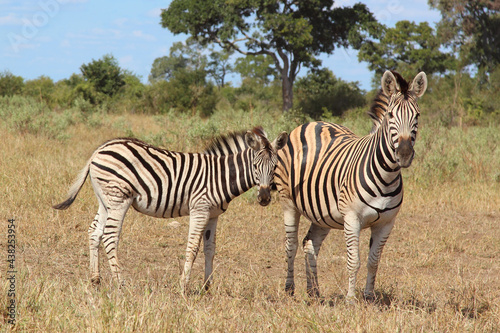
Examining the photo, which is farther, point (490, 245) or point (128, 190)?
point (490, 245)

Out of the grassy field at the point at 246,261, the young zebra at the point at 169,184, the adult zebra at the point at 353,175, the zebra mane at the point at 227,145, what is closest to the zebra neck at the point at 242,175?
the young zebra at the point at 169,184

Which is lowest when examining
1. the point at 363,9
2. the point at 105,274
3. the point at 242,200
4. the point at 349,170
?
the point at 105,274

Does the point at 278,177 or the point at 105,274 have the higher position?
the point at 278,177

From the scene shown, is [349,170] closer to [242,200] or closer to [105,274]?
[105,274]

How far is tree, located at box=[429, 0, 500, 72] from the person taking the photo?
3319cm

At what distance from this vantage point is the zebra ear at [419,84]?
439cm

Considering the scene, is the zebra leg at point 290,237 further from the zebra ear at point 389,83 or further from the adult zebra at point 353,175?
the zebra ear at point 389,83

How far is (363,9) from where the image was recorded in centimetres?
2867

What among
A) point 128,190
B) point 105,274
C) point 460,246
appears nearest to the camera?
point 128,190

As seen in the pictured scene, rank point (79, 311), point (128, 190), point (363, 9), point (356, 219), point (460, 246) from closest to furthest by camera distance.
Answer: point (79, 311) < point (356, 219) < point (128, 190) < point (460, 246) < point (363, 9)

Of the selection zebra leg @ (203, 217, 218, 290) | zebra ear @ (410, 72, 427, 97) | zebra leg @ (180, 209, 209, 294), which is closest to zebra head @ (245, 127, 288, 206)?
zebra leg @ (180, 209, 209, 294)

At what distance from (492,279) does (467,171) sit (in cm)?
555

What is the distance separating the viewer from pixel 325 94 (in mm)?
30781

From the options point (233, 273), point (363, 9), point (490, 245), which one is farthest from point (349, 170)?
point (363, 9)
